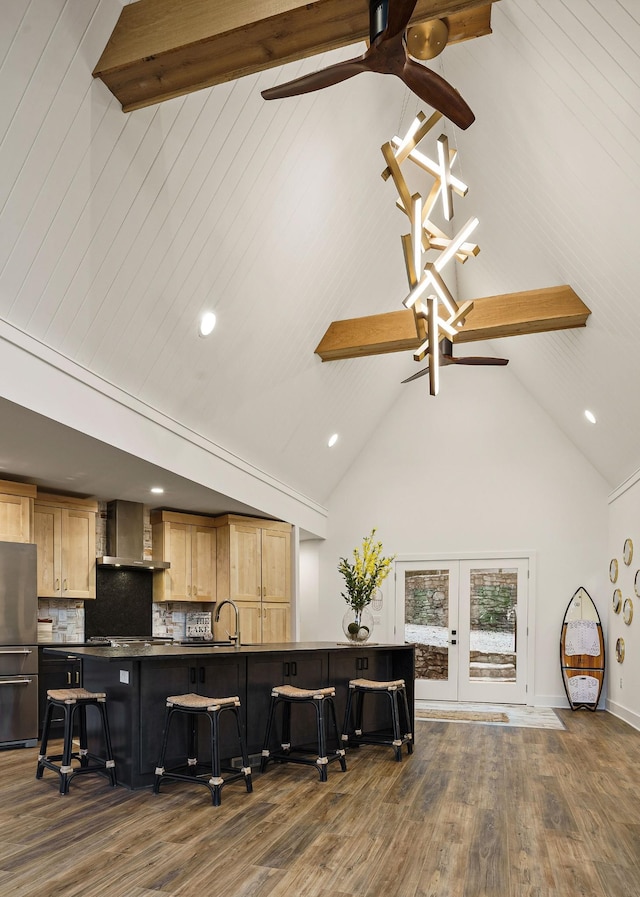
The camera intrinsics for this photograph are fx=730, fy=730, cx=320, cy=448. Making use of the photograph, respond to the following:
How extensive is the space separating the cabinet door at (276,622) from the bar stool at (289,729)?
10.6 feet

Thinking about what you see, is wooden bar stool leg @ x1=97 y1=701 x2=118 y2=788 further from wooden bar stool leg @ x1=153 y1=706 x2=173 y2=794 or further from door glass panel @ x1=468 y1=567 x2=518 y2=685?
door glass panel @ x1=468 y1=567 x2=518 y2=685

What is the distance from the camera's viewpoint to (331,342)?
24.9 ft

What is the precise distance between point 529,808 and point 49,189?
4.53 metres

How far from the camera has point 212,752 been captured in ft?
14.9

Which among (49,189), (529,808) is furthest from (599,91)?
(529,808)

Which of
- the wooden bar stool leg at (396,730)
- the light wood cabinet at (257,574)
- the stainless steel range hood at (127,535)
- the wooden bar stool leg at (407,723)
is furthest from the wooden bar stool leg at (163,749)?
the light wood cabinet at (257,574)

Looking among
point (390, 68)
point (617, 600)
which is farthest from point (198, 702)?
point (617, 600)

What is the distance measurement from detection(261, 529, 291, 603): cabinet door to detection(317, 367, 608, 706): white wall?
158cm

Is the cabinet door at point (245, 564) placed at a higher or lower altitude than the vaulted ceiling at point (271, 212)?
lower

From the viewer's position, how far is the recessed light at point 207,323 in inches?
222

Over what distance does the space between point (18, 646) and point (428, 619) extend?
5572 millimetres

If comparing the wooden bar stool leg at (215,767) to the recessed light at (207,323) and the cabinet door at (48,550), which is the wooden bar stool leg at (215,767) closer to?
the recessed light at (207,323)

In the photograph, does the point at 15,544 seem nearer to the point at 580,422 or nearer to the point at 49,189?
the point at 49,189

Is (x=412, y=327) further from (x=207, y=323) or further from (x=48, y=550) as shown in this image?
(x=48, y=550)
